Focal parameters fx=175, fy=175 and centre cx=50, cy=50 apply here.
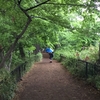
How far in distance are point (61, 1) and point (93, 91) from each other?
3862 millimetres

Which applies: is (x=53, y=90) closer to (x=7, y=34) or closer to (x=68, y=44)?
(x=7, y=34)

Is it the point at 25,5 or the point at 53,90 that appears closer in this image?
the point at 53,90

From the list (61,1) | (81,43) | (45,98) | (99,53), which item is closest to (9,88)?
(45,98)

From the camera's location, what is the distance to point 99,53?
9430 mm

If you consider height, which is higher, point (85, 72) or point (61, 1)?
point (61, 1)

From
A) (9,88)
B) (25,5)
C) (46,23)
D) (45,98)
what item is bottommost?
(45,98)

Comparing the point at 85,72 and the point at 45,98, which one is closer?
the point at 45,98

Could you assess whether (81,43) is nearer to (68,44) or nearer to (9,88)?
(68,44)

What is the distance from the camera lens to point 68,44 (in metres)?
28.5

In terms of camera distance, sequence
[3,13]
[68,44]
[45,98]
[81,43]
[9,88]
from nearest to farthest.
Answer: [9,88], [45,98], [3,13], [81,43], [68,44]

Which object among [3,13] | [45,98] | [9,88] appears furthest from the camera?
[3,13]

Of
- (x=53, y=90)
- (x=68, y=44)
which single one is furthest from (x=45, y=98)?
(x=68, y=44)

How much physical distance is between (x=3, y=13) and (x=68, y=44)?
2050 centimetres

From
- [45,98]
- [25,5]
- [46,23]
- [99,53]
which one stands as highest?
[25,5]
